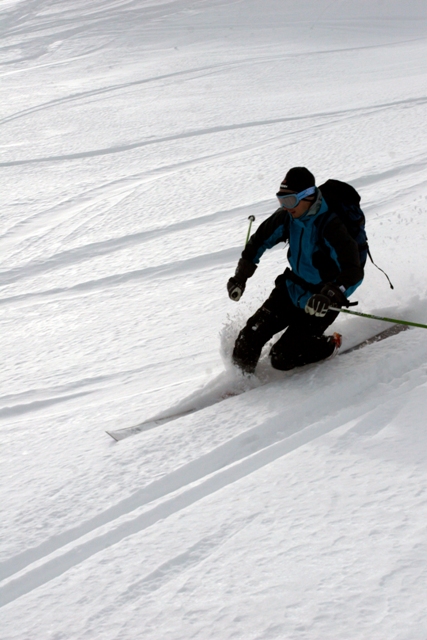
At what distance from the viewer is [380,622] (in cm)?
213

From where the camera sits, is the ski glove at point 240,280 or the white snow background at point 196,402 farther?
the ski glove at point 240,280

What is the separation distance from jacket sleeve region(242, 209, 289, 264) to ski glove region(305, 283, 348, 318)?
0.57 meters

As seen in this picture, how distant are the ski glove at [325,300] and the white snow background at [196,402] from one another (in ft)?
1.75

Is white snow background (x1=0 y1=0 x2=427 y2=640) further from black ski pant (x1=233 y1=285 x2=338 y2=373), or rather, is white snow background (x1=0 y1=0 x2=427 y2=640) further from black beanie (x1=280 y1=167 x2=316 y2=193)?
black beanie (x1=280 y1=167 x2=316 y2=193)

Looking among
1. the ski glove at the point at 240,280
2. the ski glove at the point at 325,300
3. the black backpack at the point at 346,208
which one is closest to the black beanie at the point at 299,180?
the black backpack at the point at 346,208

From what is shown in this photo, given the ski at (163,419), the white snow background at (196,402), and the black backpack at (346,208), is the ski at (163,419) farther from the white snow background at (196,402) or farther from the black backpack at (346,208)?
the black backpack at (346,208)

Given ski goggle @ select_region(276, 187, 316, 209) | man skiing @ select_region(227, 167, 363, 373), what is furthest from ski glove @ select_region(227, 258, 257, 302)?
ski goggle @ select_region(276, 187, 316, 209)

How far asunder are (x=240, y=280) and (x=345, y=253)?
0.72 meters

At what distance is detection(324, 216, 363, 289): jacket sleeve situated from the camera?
351cm

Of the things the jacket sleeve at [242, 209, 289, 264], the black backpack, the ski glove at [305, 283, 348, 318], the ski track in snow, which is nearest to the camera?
the ski track in snow

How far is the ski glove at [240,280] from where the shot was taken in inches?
155

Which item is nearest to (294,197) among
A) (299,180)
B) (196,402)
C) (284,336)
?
(299,180)

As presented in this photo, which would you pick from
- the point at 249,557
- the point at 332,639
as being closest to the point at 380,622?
the point at 332,639

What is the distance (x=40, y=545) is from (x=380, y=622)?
1457 mm
